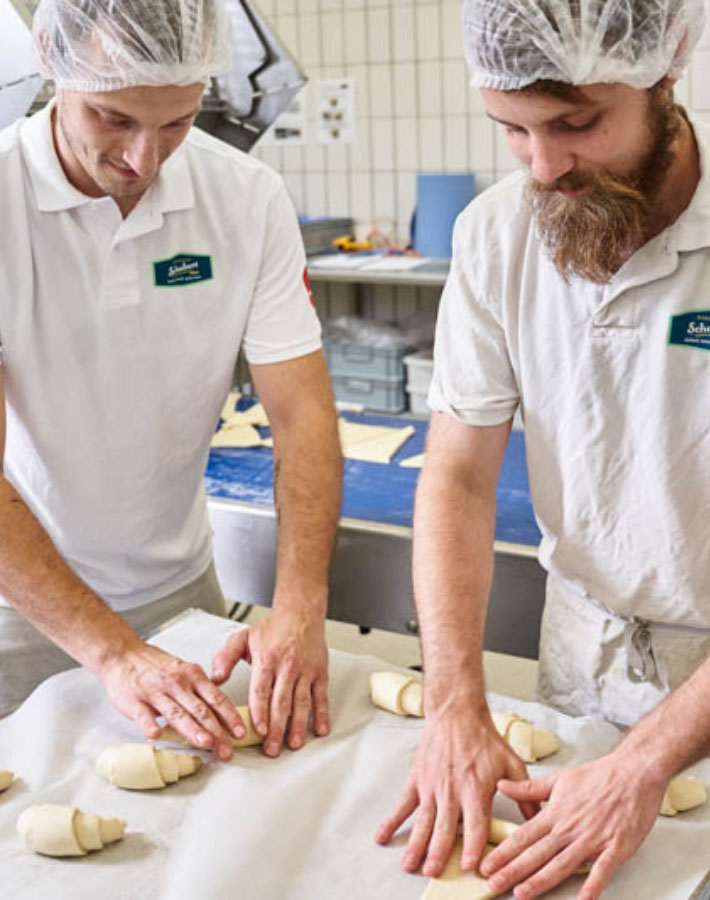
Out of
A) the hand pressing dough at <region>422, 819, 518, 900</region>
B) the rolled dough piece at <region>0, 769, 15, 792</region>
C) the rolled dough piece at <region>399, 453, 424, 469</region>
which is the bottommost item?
the rolled dough piece at <region>399, 453, 424, 469</region>

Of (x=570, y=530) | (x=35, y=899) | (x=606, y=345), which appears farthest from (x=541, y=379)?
(x=35, y=899)

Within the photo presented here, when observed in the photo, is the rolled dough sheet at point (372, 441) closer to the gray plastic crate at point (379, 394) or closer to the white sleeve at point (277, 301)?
the gray plastic crate at point (379, 394)

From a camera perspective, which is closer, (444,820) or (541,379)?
(444,820)

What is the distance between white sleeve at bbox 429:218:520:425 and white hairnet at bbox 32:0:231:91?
463 millimetres

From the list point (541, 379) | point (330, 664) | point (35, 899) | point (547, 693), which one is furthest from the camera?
point (547, 693)

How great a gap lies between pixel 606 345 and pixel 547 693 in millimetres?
641

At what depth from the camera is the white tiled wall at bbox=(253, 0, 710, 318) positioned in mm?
4672

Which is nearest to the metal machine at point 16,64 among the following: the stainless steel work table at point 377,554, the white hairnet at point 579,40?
the stainless steel work table at point 377,554

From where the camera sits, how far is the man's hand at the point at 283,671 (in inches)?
57.3

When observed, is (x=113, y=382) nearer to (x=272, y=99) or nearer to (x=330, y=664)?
(x=330, y=664)

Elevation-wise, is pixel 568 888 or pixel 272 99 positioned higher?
pixel 272 99

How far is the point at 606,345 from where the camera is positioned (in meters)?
1.42

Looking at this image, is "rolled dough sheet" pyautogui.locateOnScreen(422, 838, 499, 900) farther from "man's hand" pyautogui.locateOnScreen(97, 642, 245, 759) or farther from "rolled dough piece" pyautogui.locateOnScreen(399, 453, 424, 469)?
"rolled dough piece" pyautogui.locateOnScreen(399, 453, 424, 469)

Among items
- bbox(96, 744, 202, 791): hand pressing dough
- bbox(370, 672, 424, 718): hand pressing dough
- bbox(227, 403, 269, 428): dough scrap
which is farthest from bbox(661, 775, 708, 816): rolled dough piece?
bbox(227, 403, 269, 428): dough scrap
